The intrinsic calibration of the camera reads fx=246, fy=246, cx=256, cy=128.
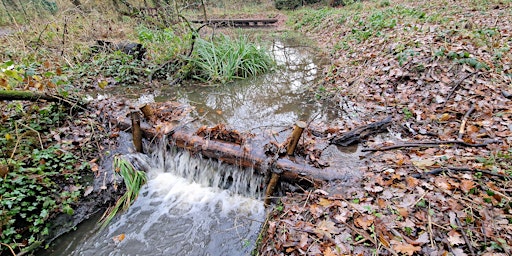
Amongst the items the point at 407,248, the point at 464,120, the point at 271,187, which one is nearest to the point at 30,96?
the point at 271,187

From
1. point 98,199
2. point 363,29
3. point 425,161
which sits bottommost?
point 98,199

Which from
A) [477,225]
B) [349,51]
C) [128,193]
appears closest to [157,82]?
[128,193]

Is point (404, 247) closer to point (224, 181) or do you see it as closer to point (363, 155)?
point (363, 155)

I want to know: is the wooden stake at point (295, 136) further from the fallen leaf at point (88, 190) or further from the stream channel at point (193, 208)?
the fallen leaf at point (88, 190)

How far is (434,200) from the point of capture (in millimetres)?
2297

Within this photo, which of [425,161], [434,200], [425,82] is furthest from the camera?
[425,82]

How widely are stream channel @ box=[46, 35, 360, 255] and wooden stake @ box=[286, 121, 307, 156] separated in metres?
0.62

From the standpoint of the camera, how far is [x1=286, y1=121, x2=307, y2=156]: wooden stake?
2656mm

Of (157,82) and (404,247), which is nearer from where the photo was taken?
(404,247)

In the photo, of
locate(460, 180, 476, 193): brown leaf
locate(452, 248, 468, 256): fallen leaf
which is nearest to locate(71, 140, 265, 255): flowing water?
locate(452, 248, 468, 256): fallen leaf

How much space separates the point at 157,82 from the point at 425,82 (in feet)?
20.2

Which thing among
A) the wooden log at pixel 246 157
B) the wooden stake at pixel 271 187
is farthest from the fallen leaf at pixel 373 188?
the wooden stake at pixel 271 187

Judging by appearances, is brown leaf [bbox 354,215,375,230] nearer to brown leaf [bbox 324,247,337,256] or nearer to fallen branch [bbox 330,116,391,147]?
brown leaf [bbox 324,247,337,256]

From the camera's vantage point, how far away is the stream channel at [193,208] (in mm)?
2815
